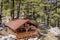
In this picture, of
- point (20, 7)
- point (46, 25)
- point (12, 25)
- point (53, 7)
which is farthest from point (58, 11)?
point (12, 25)

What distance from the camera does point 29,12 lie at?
14953 millimetres

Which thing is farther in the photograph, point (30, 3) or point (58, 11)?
point (30, 3)

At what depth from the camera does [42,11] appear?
14617mm

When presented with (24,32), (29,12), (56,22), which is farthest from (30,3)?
(24,32)

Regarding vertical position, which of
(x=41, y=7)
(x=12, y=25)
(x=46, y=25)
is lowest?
(x=46, y=25)

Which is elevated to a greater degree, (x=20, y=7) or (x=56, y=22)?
(x=20, y=7)

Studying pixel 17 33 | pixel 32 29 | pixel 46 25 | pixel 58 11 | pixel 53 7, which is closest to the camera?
pixel 17 33

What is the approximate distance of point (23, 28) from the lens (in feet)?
35.9

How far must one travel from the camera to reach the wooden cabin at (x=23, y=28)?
10555 millimetres

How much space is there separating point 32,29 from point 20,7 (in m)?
3.97

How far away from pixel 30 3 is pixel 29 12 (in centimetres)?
96

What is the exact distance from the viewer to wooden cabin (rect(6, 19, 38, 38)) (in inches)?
416

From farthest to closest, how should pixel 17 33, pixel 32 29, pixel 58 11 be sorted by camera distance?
pixel 58 11, pixel 32 29, pixel 17 33

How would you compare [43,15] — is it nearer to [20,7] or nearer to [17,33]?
[20,7]
